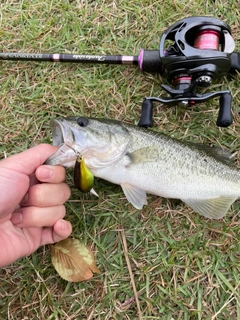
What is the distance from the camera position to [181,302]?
314 centimetres

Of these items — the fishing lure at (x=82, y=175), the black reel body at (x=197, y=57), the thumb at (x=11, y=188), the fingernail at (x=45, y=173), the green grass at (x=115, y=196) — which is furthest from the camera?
the green grass at (x=115, y=196)

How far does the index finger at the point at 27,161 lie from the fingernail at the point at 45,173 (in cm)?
9

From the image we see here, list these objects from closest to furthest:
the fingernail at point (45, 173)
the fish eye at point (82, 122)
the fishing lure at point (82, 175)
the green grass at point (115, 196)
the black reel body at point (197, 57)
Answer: the fingernail at point (45, 173) → the fishing lure at point (82, 175) → the fish eye at point (82, 122) → the black reel body at point (197, 57) → the green grass at point (115, 196)

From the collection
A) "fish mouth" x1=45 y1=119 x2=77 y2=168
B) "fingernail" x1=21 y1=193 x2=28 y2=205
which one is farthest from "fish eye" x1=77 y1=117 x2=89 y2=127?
"fingernail" x1=21 y1=193 x2=28 y2=205

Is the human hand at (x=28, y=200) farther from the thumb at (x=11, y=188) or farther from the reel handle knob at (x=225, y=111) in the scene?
the reel handle knob at (x=225, y=111)

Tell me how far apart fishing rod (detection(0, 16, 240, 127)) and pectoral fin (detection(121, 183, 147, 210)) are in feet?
1.94

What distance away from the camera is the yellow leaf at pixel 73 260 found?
10.2 ft

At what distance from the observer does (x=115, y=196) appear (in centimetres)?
335

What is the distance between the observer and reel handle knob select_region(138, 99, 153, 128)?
3.28 meters

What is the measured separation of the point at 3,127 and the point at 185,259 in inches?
83.2

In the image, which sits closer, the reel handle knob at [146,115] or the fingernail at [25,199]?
the fingernail at [25,199]

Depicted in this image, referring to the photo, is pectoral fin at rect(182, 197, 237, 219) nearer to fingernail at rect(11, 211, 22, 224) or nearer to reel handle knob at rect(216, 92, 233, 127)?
reel handle knob at rect(216, 92, 233, 127)

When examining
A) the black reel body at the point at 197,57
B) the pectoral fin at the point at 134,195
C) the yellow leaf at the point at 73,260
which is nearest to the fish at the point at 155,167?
the pectoral fin at the point at 134,195

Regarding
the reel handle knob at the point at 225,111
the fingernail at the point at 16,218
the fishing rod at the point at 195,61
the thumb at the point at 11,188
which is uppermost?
the fishing rod at the point at 195,61
